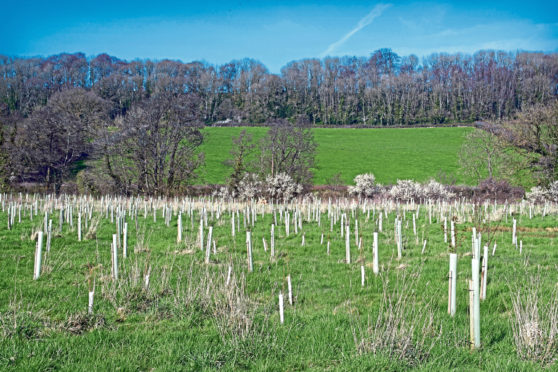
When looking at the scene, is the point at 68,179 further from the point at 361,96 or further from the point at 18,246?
the point at 361,96

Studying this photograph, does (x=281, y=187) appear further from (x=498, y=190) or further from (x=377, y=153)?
(x=377, y=153)

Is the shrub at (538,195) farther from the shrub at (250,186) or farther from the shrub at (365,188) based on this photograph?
the shrub at (250,186)

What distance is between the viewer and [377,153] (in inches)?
2202

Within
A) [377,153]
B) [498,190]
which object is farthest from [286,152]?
[377,153]

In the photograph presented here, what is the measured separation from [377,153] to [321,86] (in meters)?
37.5

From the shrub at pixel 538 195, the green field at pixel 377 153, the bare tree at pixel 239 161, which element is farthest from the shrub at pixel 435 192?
the bare tree at pixel 239 161

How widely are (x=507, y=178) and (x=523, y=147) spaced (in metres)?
2.47

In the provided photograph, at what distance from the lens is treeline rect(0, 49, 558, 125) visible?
78.7 m

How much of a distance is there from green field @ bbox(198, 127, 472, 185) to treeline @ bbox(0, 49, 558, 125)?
1163 cm

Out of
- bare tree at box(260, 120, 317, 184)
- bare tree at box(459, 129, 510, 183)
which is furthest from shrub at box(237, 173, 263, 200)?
bare tree at box(459, 129, 510, 183)

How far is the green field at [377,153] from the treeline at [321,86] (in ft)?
38.1

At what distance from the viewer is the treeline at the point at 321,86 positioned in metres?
78.7

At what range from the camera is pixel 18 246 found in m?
9.99

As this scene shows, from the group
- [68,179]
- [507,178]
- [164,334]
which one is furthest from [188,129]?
[164,334]
